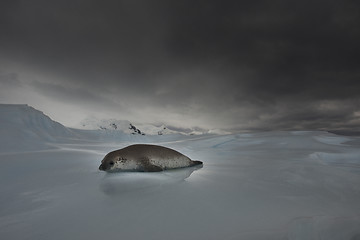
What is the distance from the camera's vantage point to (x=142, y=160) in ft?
8.59

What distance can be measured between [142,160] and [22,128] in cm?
669

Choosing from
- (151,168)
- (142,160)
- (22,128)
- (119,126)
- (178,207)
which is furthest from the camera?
(119,126)

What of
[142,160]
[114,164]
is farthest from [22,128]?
[142,160]

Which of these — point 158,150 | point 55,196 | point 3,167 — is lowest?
point 55,196

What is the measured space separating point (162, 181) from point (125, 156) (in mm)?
974

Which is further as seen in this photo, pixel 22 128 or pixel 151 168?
pixel 22 128

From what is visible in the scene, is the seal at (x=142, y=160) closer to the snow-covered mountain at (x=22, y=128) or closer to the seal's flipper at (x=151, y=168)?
the seal's flipper at (x=151, y=168)

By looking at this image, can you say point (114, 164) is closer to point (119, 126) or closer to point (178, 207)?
point (178, 207)

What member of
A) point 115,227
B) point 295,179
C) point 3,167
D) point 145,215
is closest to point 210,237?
point 145,215

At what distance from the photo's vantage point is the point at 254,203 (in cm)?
136

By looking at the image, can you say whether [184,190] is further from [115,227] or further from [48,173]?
[48,173]

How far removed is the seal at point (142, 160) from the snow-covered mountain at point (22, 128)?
3974mm

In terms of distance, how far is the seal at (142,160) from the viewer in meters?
2.56

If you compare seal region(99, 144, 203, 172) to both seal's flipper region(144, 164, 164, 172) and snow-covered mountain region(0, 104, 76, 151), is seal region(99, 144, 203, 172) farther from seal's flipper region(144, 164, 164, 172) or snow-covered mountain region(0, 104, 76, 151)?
snow-covered mountain region(0, 104, 76, 151)
